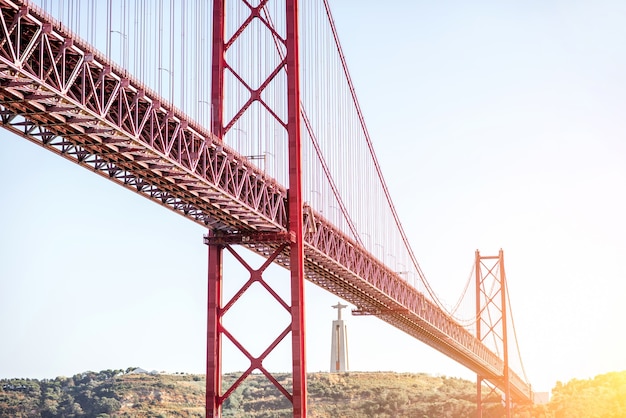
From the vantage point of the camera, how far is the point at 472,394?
349 feet

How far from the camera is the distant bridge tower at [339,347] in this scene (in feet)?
339

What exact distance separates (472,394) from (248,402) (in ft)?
61.6

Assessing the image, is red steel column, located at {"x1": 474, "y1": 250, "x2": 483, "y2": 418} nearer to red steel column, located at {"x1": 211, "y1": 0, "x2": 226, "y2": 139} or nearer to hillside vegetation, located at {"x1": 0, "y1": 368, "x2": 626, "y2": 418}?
hillside vegetation, located at {"x1": 0, "y1": 368, "x2": 626, "y2": 418}

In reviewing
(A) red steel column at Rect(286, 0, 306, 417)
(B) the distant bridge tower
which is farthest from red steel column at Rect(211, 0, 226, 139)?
(B) the distant bridge tower

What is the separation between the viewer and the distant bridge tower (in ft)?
339

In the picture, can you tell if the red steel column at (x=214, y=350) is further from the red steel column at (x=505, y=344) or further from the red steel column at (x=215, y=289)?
the red steel column at (x=505, y=344)

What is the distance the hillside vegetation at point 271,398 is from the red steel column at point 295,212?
1903 inches

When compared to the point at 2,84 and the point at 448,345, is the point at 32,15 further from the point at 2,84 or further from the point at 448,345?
the point at 448,345

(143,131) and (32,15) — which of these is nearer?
(32,15)

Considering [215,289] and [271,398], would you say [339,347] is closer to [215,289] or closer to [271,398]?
[271,398]

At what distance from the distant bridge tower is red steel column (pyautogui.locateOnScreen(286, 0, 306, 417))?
64.0 m

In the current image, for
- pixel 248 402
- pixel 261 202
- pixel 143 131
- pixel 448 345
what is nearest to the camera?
pixel 143 131

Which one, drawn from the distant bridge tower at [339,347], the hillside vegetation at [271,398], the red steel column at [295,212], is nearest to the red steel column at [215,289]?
the red steel column at [295,212]

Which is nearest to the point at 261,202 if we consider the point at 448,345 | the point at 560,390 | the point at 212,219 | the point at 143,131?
the point at 212,219
